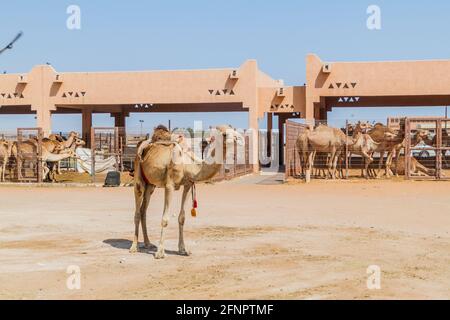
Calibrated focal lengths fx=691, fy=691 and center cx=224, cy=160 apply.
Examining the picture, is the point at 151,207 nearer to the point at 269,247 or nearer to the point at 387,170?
the point at 269,247

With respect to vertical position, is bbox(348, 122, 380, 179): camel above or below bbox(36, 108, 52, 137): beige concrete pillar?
below

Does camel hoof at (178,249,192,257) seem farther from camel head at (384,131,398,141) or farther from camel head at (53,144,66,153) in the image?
camel head at (53,144,66,153)

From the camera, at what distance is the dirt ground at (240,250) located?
8.06 m

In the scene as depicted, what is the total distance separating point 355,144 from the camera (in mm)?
30000

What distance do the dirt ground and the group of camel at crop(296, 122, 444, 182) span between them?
9.27 meters

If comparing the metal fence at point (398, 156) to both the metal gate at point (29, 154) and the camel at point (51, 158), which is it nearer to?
the camel at point (51, 158)

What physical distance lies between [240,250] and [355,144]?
65.3ft

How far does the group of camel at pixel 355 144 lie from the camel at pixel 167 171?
1799 cm

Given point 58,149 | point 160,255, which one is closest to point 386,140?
point 58,149

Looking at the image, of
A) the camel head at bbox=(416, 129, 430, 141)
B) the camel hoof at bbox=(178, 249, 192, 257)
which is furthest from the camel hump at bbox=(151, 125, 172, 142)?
the camel head at bbox=(416, 129, 430, 141)

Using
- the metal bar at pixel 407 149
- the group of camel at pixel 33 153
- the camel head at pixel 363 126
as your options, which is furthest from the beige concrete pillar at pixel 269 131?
the group of camel at pixel 33 153

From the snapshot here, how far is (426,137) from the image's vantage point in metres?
30.0

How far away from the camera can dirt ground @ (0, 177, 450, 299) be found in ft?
26.5
